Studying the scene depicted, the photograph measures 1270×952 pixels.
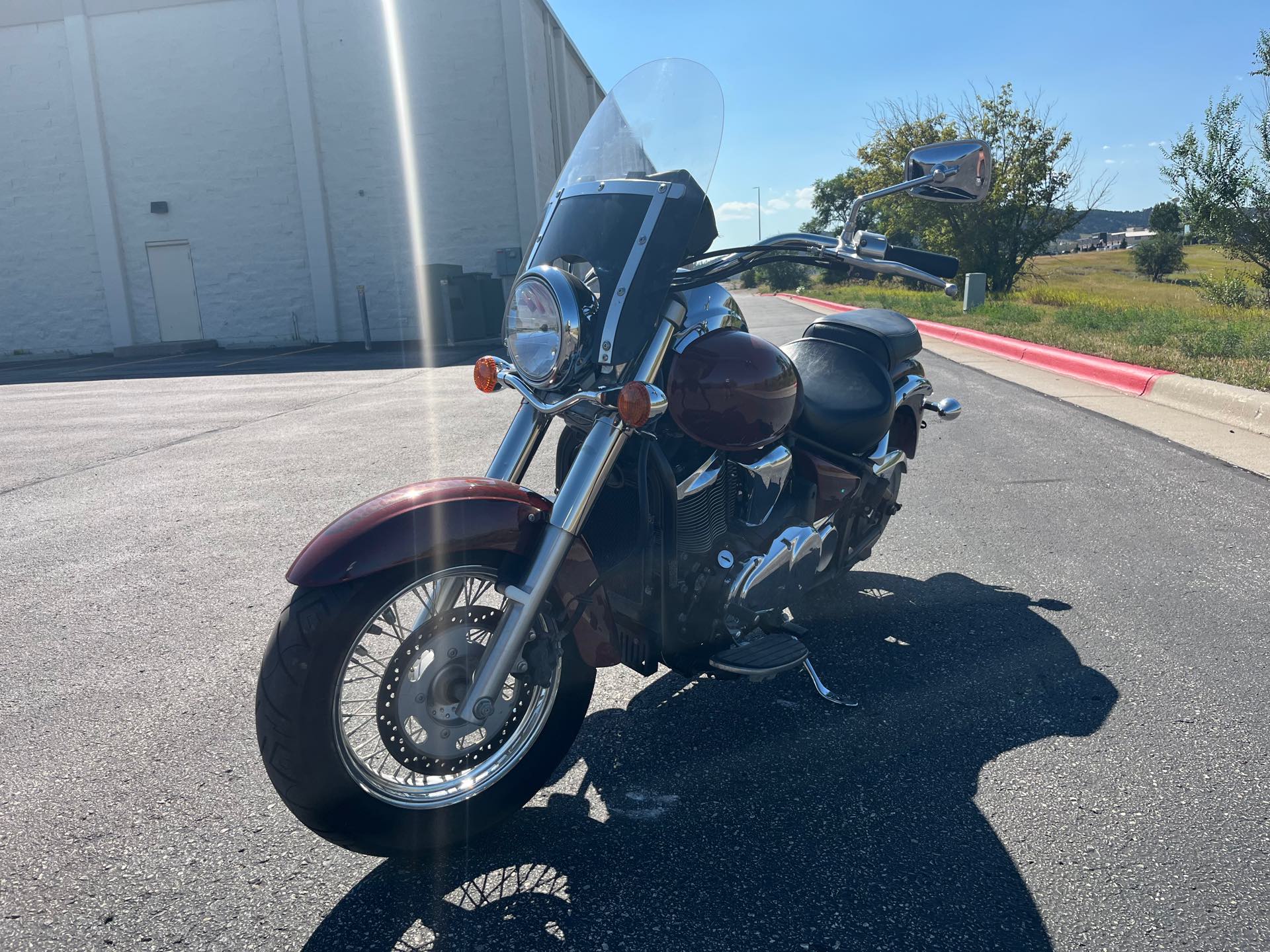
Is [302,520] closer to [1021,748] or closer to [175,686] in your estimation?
[175,686]

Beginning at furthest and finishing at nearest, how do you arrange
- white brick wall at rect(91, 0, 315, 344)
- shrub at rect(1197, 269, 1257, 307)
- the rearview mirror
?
white brick wall at rect(91, 0, 315, 344), shrub at rect(1197, 269, 1257, 307), the rearview mirror

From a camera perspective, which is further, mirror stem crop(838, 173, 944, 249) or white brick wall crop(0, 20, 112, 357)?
white brick wall crop(0, 20, 112, 357)

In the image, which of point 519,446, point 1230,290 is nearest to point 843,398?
point 519,446

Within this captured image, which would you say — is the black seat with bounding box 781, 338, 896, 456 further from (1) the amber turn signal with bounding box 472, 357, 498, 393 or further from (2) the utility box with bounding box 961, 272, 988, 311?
(2) the utility box with bounding box 961, 272, 988, 311

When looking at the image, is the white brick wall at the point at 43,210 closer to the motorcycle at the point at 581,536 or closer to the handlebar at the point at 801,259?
the motorcycle at the point at 581,536

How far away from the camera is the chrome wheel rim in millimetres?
2273

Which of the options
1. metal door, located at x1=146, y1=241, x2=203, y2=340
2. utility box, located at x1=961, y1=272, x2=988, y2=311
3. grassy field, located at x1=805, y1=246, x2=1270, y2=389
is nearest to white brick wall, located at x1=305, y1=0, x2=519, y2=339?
metal door, located at x1=146, y1=241, x2=203, y2=340

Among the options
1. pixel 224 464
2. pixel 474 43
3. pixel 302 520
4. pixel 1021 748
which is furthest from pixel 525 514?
pixel 474 43

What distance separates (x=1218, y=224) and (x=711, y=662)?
17.8m

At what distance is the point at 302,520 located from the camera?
5305 mm

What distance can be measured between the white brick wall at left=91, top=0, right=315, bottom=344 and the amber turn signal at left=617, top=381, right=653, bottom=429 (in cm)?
2232

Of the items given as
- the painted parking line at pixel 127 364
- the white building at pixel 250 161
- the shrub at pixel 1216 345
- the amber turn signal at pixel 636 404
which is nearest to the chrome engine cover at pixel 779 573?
the amber turn signal at pixel 636 404

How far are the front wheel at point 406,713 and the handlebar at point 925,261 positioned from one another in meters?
1.53

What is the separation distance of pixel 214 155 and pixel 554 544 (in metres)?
23.9
